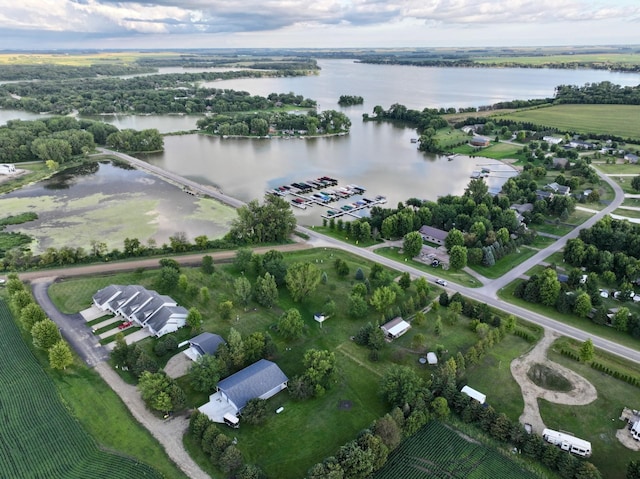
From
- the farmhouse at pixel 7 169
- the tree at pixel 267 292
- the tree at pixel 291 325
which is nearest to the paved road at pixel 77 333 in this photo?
the tree at pixel 267 292

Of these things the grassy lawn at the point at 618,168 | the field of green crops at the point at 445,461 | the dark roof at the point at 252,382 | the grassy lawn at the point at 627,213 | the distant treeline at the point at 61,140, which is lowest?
the field of green crops at the point at 445,461

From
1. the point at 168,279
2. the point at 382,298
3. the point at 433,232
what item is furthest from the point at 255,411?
the point at 433,232

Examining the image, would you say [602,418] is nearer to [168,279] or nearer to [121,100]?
[168,279]

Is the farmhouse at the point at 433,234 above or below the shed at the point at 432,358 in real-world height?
above

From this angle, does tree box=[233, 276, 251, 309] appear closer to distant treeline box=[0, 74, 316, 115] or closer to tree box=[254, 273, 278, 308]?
tree box=[254, 273, 278, 308]

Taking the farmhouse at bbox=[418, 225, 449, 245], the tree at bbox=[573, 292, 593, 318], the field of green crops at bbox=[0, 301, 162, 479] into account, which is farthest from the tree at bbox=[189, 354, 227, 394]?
the farmhouse at bbox=[418, 225, 449, 245]

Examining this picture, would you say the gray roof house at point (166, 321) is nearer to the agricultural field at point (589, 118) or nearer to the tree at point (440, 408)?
the tree at point (440, 408)

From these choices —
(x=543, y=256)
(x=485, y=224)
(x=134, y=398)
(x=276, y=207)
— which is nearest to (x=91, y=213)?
(x=276, y=207)
